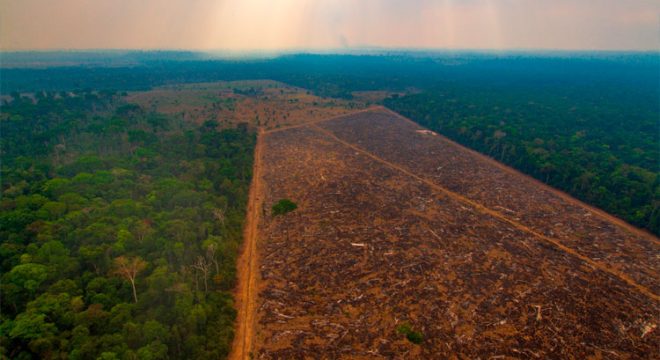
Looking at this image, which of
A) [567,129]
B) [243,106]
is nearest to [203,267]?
[567,129]

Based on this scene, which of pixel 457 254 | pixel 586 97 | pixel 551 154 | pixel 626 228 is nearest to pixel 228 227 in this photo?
Result: pixel 457 254

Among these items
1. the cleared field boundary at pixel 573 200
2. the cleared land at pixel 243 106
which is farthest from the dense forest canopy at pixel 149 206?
the cleared land at pixel 243 106

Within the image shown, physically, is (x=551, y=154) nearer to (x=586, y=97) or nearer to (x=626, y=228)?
(x=626, y=228)

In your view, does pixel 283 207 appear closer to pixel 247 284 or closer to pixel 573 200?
pixel 247 284

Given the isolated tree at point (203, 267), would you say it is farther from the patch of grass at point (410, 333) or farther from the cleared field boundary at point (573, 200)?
the cleared field boundary at point (573, 200)

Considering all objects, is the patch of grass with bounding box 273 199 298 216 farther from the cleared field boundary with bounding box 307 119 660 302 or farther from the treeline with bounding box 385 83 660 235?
the treeline with bounding box 385 83 660 235
